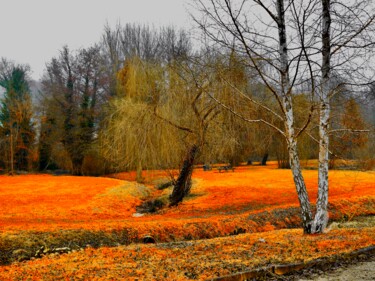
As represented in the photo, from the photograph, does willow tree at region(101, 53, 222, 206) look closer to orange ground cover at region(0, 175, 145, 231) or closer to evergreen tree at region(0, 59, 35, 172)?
orange ground cover at region(0, 175, 145, 231)

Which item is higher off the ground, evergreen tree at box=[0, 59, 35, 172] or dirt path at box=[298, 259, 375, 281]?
evergreen tree at box=[0, 59, 35, 172]

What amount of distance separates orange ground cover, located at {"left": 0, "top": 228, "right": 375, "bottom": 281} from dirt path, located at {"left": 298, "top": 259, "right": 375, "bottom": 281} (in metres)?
0.51

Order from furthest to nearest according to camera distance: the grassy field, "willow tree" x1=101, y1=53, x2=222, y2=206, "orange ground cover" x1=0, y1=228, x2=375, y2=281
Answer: "willow tree" x1=101, y1=53, x2=222, y2=206, the grassy field, "orange ground cover" x1=0, y1=228, x2=375, y2=281

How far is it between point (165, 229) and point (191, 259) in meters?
5.42

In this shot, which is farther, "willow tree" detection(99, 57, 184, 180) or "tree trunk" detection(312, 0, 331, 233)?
"willow tree" detection(99, 57, 184, 180)

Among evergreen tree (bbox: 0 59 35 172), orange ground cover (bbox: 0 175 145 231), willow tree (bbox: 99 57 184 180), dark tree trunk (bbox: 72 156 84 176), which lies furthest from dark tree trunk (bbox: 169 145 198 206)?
evergreen tree (bbox: 0 59 35 172)

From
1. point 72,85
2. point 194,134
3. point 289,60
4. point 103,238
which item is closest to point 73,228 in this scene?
point 103,238

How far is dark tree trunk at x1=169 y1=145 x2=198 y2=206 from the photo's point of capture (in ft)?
55.0

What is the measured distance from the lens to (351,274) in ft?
18.6

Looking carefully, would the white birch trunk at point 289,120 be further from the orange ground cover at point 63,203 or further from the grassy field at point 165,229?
the orange ground cover at point 63,203

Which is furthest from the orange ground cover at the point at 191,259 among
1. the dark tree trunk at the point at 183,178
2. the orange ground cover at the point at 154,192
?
the dark tree trunk at the point at 183,178

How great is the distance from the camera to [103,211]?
55.2 ft

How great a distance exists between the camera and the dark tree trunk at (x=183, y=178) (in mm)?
16766

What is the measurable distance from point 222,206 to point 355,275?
39.3 ft
